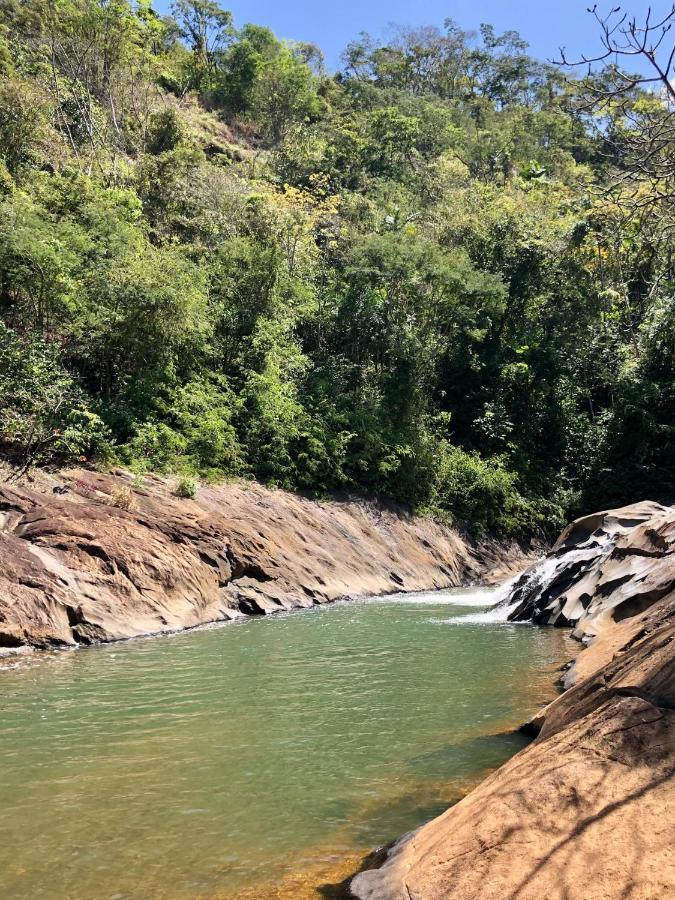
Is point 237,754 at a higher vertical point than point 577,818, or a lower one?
lower

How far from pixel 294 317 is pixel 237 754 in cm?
2335

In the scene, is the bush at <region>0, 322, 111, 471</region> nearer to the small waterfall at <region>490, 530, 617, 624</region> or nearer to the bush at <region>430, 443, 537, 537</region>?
the small waterfall at <region>490, 530, 617, 624</region>

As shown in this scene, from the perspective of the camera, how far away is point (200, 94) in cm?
5928

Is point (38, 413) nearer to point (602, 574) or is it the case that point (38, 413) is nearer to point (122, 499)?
point (122, 499)

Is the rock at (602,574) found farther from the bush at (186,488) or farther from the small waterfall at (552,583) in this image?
the bush at (186,488)

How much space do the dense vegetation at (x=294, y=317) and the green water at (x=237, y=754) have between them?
8851 millimetres

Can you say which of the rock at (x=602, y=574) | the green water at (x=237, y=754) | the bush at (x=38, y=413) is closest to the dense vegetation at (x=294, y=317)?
the bush at (x=38, y=413)

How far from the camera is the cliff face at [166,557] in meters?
13.0

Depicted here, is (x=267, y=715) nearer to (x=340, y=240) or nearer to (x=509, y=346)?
(x=509, y=346)

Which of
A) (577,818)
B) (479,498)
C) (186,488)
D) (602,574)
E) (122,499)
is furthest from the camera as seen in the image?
(479,498)

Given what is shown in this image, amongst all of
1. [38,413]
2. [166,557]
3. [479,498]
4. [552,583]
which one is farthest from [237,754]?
[479,498]

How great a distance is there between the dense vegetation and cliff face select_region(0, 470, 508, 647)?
1.73 metres

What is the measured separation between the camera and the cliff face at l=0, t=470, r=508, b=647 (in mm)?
13031

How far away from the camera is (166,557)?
15.6 meters
